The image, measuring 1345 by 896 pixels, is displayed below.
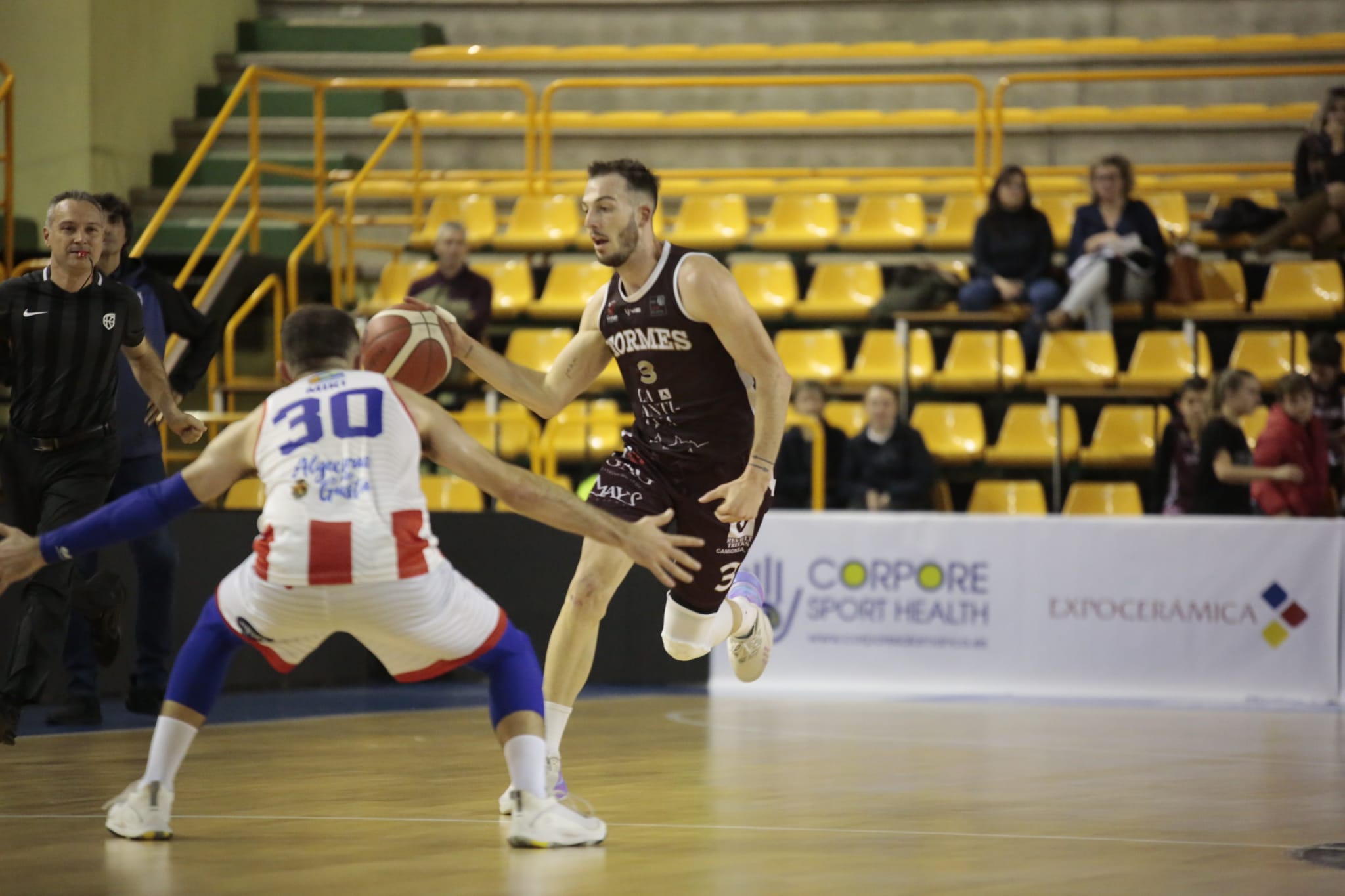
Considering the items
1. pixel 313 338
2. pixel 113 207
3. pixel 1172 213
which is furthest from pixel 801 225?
pixel 313 338

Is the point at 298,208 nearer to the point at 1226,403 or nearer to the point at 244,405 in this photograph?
the point at 244,405

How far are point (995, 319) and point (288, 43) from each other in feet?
26.7

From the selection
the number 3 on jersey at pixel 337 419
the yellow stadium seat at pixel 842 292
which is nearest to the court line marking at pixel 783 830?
the number 3 on jersey at pixel 337 419

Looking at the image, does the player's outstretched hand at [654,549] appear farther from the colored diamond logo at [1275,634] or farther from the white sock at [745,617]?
the colored diamond logo at [1275,634]

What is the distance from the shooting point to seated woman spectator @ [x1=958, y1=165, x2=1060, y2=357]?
12.5 m

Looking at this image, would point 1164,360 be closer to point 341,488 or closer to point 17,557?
point 341,488

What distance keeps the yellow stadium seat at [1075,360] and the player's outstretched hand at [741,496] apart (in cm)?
698

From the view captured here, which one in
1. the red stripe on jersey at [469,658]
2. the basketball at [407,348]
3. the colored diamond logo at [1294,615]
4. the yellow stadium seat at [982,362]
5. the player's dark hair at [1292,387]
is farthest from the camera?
the yellow stadium seat at [982,362]

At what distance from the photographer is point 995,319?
40.6ft

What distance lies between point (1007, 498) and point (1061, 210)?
130 inches

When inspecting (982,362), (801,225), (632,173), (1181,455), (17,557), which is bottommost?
(17,557)

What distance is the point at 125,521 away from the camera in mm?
4668

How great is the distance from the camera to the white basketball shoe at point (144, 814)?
495cm

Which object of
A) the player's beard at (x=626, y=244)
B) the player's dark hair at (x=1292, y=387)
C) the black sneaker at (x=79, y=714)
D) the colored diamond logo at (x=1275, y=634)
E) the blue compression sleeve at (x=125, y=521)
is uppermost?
the player's beard at (x=626, y=244)
